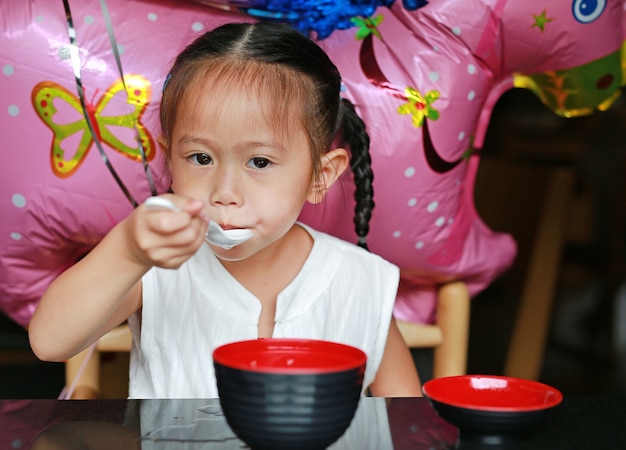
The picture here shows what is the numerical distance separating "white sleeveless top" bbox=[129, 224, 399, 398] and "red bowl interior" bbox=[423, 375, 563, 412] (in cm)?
38

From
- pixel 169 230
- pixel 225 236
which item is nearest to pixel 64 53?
pixel 225 236

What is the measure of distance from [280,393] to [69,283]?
33 centimetres

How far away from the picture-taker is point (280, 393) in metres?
0.56

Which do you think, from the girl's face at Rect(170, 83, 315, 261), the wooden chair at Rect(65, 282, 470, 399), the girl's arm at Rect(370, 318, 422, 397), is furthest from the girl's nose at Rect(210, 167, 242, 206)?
the wooden chair at Rect(65, 282, 470, 399)

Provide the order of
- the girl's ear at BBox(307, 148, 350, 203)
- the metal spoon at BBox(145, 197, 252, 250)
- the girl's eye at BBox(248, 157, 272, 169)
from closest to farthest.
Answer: the metal spoon at BBox(145, 197, 252, 250)
the girl's eye at BBox(248, 157, 272, 169)
the girl's ear at BBox(307, 148, 350, 203)

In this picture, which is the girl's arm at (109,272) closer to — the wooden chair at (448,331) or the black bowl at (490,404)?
the black bowl at (490,404)

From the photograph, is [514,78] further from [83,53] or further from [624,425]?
[624,425]

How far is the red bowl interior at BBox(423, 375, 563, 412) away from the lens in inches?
27.8

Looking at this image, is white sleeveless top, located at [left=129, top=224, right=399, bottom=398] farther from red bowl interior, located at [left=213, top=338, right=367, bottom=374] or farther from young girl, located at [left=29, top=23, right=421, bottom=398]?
red bowl interior, located at [left=213, top=338, right=367, bottom=374]

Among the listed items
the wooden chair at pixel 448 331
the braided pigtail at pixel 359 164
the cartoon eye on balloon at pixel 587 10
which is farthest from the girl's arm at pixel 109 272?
the cartoon eye on balloon at pixel 587 10

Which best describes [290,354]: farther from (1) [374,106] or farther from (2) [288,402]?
(1) [374,106]

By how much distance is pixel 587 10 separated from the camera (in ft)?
4.30

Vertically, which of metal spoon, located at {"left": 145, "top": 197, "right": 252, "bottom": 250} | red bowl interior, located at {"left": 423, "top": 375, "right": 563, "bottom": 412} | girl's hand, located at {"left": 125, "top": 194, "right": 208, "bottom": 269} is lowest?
red bowl interior, located at {"left": 423, "top": 375, "right": 563, "bottom": 412}

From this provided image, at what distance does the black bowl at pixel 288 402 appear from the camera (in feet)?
1.84
